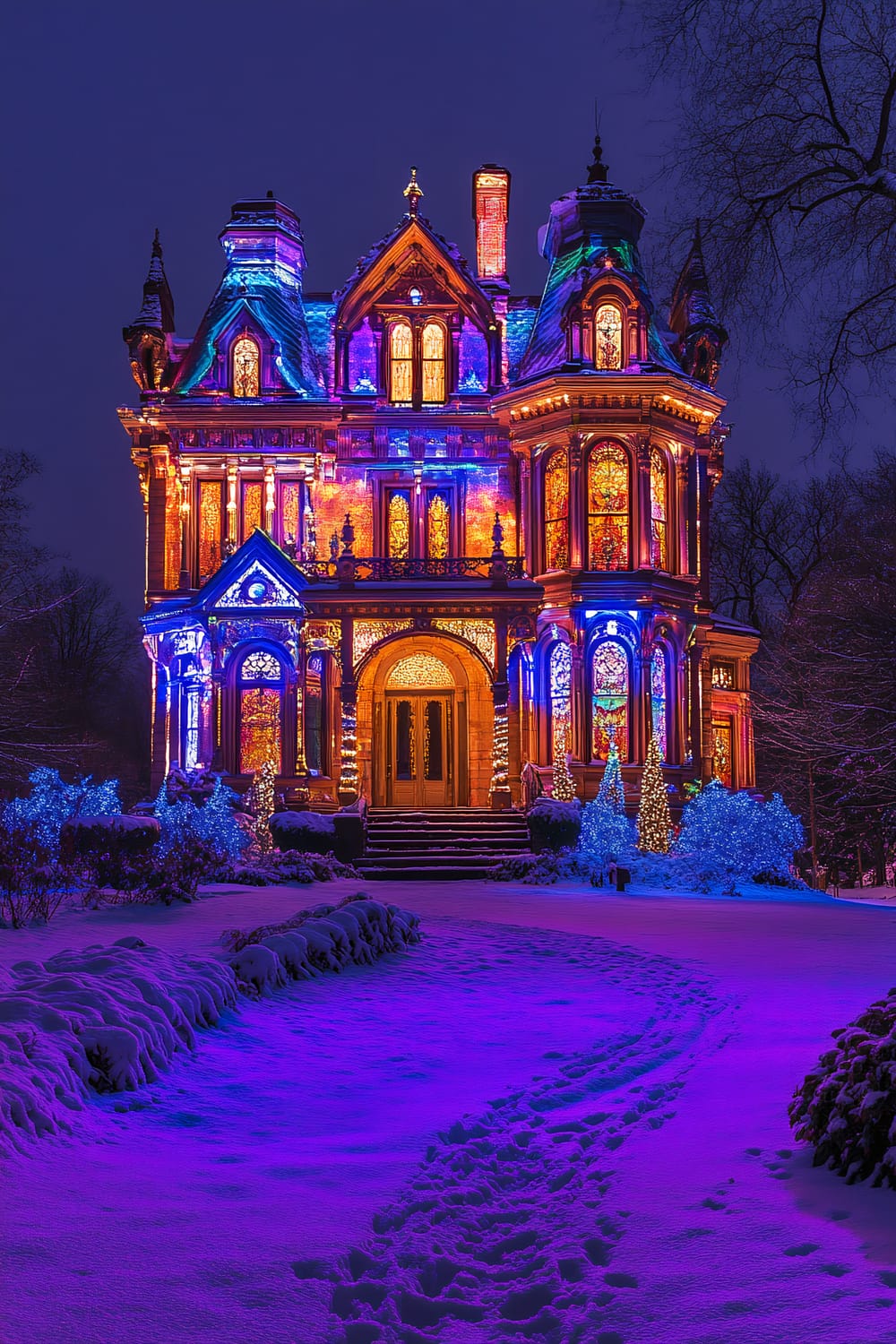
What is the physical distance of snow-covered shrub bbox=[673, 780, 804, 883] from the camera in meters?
21.5

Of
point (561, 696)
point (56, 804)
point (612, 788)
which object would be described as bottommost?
point (56, 804)

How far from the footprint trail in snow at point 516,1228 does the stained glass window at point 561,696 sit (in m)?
20.6

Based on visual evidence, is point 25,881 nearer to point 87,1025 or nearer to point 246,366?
point 87,1025

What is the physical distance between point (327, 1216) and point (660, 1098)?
2.48 meters

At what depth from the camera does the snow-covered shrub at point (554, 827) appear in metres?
22.8

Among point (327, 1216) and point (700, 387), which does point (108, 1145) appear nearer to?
point (327, 1216)

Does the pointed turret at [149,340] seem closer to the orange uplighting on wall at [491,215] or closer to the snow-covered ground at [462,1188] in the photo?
the orange uplighting on wall at [491,215]

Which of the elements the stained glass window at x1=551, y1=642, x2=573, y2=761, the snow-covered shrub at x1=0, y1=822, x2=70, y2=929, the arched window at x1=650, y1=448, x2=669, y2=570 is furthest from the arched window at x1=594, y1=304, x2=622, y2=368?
the snow-covered shrub at x1=0, y1=822, x2=70, y2=929

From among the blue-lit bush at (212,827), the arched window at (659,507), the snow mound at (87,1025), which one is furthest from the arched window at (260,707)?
the snow mound at (87,1025)

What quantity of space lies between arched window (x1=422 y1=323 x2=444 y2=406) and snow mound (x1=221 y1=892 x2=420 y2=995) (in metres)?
19.6

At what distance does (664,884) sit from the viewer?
2120cm

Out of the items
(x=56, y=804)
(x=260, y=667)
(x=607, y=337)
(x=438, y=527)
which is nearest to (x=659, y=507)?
(x=607, y=337)

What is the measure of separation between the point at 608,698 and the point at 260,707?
821 centimetres

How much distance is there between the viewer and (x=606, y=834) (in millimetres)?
23203
